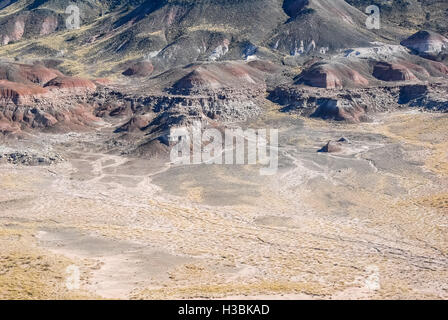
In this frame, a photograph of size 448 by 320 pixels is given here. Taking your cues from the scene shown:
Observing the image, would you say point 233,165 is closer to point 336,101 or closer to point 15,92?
point 336,101

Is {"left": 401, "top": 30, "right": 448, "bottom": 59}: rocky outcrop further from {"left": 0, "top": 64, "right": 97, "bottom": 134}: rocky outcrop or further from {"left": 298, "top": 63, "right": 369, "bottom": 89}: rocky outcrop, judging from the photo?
{"left": 0, "top": 64, "right": 97, "bottom": 134}: rocky outcrop

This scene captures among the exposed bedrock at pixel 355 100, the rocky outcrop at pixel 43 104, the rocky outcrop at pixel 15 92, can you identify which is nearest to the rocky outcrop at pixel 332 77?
the exposed bedrock at pixel 355 100

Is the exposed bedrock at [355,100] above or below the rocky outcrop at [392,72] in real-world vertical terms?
below

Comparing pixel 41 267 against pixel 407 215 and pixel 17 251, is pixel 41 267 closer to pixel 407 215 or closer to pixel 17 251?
pixel 17 251

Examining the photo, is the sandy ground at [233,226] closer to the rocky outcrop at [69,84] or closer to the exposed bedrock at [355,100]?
the exposed bedrock at [355,100]
